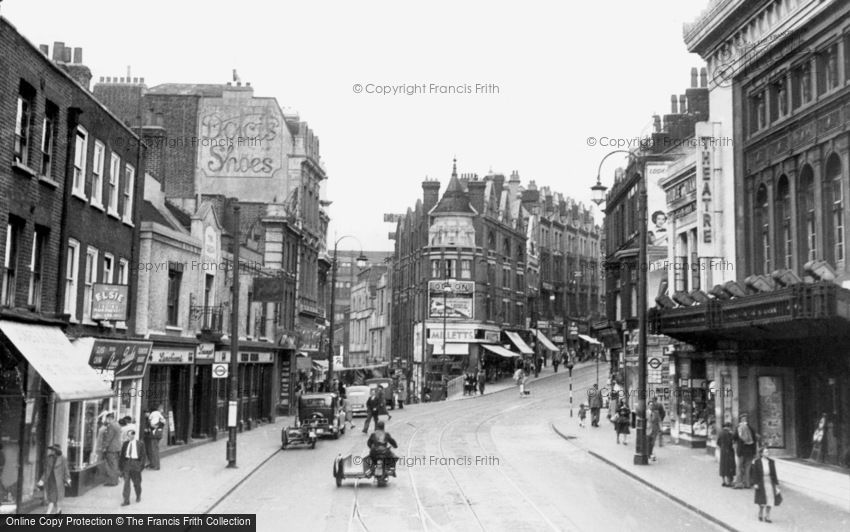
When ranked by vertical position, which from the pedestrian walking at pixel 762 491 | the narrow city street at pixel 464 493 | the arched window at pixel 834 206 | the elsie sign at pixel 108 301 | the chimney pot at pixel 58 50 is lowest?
the narrow city street at pixel 464 493

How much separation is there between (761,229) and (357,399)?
81.7ft

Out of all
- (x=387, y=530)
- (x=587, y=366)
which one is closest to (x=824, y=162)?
(x=387, y=530)

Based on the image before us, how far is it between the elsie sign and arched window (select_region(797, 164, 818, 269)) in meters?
17.2

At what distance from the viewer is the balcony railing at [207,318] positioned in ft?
105

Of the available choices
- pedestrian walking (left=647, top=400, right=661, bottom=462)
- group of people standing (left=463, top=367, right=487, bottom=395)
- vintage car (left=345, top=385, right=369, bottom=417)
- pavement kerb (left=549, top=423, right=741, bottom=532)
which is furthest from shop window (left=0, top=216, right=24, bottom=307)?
group of people standing (left=463, top=367, right=487, bottom=395)

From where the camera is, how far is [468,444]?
105ft

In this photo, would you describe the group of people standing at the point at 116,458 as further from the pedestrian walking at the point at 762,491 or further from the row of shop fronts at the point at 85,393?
the pedestrian walking at the point at 762,491

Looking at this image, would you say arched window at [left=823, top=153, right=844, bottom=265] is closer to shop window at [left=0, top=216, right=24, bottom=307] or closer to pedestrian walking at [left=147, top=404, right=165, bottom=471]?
pedestrian walking at [left=147, top=404, right=165, bottom=471]

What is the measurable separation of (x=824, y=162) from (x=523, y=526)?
41.2 ft

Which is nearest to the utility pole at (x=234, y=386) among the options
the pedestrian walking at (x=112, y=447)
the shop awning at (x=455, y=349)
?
the pedestrian walking at (x=112, y=447)

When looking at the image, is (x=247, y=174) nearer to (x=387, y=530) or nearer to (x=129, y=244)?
(x=129, y=244)

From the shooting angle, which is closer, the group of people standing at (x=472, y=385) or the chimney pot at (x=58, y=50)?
the chimney pot at (x=58, y=50)

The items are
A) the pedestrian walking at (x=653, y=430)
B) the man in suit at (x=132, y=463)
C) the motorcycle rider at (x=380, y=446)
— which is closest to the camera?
the man in suit at (x=132, y=463)

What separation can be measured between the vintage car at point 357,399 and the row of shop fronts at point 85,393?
1059 centimetres
